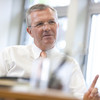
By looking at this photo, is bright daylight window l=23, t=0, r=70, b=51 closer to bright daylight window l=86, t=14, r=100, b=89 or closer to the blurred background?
the blurred background

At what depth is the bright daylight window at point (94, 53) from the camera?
Answer: 2684 mm

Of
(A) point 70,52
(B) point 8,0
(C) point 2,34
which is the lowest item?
(A) point 70,52

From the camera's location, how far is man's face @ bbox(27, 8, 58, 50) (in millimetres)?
1959

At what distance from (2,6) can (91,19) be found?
1.20 meters

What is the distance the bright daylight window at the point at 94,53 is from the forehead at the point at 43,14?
2.82 ft

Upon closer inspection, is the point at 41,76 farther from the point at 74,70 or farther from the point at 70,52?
the point at 74,70

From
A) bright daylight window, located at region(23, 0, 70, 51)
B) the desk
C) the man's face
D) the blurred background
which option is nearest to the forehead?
the man's face

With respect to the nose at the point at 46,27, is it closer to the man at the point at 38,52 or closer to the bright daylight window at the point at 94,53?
the man at the point at 38,52

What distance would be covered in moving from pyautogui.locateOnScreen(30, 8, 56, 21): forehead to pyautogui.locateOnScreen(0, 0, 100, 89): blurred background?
17 cm

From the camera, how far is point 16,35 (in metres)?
3.45

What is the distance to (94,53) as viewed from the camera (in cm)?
271

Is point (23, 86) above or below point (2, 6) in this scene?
below

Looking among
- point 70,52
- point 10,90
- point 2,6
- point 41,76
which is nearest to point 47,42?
point 70,52

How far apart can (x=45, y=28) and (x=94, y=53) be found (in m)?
0.94
